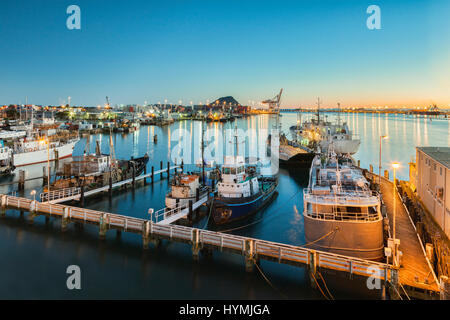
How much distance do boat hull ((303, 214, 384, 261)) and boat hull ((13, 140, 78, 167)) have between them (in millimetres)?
42406

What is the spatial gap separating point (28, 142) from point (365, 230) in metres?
49.6

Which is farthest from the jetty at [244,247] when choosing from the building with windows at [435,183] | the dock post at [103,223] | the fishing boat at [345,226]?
the building with windows at [435,183]

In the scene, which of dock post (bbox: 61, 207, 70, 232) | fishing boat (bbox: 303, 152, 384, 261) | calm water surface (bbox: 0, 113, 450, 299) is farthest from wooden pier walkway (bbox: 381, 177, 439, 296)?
dock post (bbox: 61, 207, 70, 232)

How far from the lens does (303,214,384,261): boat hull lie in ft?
48.8

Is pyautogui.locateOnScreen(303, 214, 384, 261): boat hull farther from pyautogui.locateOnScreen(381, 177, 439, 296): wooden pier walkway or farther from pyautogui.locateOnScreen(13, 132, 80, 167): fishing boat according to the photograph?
pyautogui.locateOnScreen(13, 132, 80, 167): fishing boat

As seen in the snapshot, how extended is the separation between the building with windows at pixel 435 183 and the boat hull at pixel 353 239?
4097 mm

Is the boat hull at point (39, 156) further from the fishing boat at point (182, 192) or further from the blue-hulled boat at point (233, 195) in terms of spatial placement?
the blue-hulled boat at point (233, 195)

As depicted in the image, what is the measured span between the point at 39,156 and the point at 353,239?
158ft

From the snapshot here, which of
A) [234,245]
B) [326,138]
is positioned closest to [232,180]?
[234,245]

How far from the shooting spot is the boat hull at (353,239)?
1488 cm

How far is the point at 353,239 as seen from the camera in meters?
14.9

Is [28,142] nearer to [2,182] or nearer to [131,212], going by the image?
[2,182]
